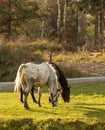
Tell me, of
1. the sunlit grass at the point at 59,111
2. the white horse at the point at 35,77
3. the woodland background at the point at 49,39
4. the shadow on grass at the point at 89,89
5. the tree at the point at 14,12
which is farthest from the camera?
the tree at the point at 14,12

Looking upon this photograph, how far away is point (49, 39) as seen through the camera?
164ft

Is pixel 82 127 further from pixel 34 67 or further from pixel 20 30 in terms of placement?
pixel 20 30

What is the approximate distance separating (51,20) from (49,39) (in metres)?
10.2

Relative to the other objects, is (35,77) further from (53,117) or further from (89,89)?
(89,89)

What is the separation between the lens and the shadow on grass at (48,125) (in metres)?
11.8

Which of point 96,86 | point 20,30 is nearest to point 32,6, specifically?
point 20,30

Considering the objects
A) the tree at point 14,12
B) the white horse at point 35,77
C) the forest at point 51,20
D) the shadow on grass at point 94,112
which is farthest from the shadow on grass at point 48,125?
the tree at point 14,12

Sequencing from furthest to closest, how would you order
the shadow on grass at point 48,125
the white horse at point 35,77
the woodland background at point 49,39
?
1. the woodland background at point 49,39
2. the white horse at point 35,77
3. the shadow on grass at point 48,125

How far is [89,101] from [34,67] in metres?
3.83

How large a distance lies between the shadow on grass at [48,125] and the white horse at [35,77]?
2078mm

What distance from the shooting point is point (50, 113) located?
13398 mm

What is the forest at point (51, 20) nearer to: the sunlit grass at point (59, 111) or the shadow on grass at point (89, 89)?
the shadow on grass at point (89, 89)

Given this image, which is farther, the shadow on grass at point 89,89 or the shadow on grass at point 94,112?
the shadow on grass at point 89,89

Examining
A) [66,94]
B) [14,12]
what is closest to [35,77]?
[66,94]
